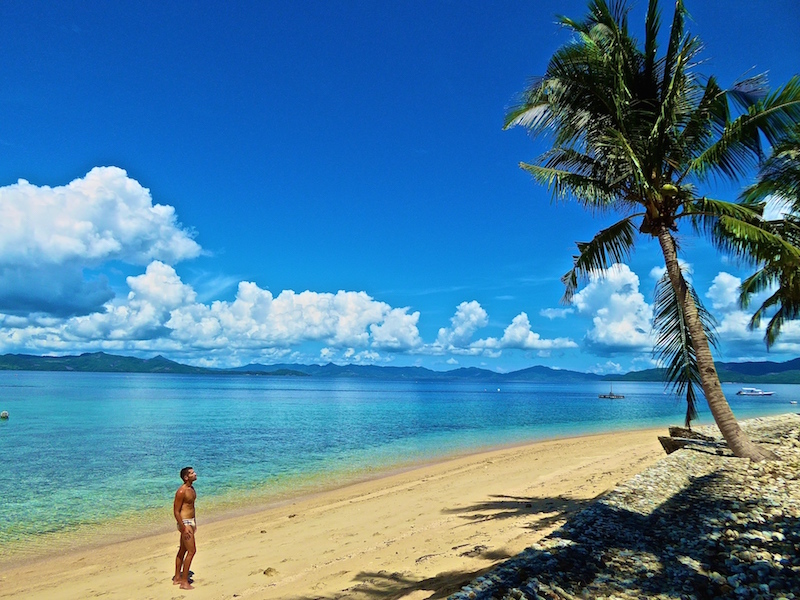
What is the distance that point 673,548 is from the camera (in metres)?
5.66

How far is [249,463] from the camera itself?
22.4 meters

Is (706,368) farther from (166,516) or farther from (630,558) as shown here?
(166,516)

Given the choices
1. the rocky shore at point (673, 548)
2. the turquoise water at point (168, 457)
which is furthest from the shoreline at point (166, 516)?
the rocky shore at point (673, 548)

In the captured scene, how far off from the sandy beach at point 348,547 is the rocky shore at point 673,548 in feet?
4.87

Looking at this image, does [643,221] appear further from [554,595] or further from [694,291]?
[554,595]

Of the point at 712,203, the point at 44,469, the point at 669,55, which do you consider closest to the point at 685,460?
the point at 712,203

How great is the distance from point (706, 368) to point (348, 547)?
317 inches

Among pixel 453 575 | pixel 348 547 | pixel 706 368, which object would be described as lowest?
pixel 348 547

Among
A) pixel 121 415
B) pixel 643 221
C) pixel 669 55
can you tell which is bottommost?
pixel 121 415

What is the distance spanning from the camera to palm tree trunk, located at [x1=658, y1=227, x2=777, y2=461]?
9.66 metres

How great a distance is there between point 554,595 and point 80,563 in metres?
10.3

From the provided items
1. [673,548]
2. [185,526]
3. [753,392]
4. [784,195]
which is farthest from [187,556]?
[753,392]

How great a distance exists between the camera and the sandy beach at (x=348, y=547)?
7.35 m

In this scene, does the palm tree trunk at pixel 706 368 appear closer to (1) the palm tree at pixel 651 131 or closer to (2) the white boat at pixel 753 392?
(1) the palm tree at pixel 651 131
